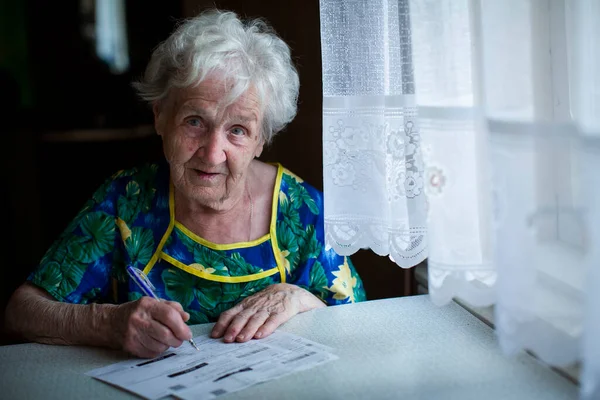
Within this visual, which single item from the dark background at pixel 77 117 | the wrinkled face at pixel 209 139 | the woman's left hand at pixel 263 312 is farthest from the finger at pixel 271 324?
the dark background at pixel 77 117

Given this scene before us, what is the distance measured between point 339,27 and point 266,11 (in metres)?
1.40

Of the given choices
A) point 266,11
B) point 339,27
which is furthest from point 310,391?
point 266,11

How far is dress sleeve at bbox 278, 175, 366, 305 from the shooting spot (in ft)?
5.94

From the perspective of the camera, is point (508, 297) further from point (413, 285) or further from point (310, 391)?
point (413, 285)

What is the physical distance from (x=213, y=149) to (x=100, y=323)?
485 mm

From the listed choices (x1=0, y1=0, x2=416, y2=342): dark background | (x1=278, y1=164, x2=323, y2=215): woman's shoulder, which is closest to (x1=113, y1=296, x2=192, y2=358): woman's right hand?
(x1=278, y1=164, x2=323, y2=215): woman's shoulder

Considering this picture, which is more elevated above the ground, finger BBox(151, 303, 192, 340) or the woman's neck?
the woman's neck

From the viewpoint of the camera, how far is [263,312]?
→ 1539 millimetres

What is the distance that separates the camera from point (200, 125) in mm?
1705

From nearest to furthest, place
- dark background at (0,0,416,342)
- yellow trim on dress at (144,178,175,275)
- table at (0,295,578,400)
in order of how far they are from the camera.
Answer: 1. table at (0,295,578,400)
2. yellow trim on dress at (144,178,175,275)
3. dark background at (0,0,416,342)

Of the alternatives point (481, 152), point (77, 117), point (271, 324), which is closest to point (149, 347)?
point (271, 324)

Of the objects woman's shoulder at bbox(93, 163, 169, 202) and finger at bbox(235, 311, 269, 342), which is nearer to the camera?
finger at bbox(235, 311, 269, 342)

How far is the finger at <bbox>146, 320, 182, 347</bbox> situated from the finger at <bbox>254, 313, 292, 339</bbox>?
0.60 feet

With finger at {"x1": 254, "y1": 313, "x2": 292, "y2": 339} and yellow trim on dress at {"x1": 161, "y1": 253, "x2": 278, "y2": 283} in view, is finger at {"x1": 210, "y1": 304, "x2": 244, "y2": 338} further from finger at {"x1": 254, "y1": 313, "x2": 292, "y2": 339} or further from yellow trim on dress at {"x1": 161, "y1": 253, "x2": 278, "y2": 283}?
yellow trim on dress at {"x1": 161, "y1": 253, "x2": 278, "y2": 283}
